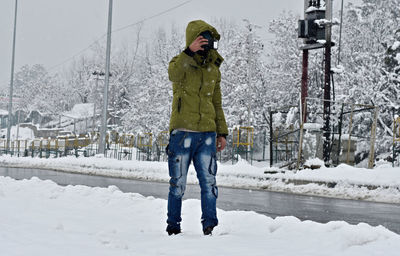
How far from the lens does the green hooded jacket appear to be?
433 cm

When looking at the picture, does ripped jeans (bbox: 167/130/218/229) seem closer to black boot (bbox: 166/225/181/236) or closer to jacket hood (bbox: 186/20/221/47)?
black boot (bbox: 166/225/181/236)

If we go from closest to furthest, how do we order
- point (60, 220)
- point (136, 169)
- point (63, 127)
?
point (60, 220) → point (136, 169) → point (63, 127)

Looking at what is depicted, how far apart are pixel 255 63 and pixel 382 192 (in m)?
28.9

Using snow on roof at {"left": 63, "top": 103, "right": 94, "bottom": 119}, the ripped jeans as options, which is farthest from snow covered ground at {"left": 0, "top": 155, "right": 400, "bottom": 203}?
snow on roof at {"left": 63, "top": 103, "right": 94, "bottom": 119}

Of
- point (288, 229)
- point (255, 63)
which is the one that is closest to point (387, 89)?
point (255, 63)

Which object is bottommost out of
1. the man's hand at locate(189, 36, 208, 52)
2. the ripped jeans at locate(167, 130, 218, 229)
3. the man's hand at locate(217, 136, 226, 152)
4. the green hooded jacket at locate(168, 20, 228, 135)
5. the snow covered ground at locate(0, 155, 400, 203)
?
the snow covered ground at locate(0, 155, 400, 203)

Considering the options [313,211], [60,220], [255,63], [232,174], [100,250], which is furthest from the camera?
[255,63]

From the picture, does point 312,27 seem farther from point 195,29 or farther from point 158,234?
point 158,234

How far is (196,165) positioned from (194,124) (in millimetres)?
385

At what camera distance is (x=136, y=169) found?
1827cm

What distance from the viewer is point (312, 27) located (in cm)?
1516

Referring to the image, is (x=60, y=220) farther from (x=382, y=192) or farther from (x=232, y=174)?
(x=232, y=174)

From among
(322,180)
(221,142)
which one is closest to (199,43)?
(221,142)

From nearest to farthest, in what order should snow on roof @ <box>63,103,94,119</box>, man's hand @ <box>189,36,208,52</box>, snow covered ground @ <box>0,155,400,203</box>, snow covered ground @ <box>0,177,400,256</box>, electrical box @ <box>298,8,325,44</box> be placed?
snow covered ground @ <box>0,177,400,256</box>, man's hand @ <box>189,36,208,52</box>, snow covered ground @ <box>0,155,400,203</box>, electrical box @ <box>298,8,325,44</box>, snow on roof @ <box>63,103,94,119</box>
